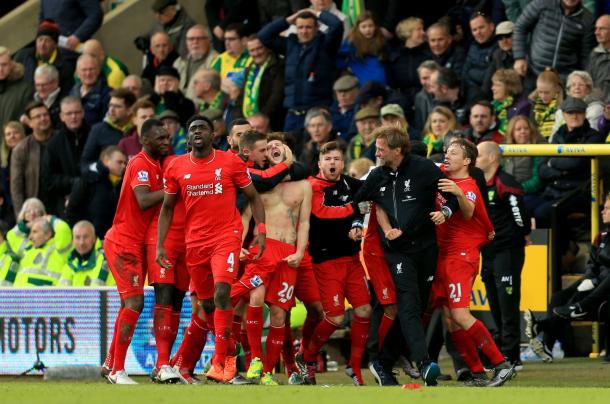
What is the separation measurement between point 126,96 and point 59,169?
4.79 ft

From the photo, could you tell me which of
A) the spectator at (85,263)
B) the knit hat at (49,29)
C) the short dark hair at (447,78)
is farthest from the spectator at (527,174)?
the knit hat at (49,29)

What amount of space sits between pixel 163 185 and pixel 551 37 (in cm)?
682

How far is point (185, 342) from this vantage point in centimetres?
1488

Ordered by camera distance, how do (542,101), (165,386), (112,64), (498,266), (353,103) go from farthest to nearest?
(112,64) < (353,103) < (542,101) < (498,266) < (165,386)

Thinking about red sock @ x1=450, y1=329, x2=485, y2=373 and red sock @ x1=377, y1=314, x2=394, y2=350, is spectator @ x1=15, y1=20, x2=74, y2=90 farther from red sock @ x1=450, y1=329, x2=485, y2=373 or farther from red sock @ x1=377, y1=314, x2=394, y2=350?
red sock @ x1=450, y1=329, x2=485, y2=373

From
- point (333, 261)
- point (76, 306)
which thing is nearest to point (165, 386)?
point (333, 261)

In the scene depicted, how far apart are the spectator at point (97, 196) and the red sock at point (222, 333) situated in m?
6.42

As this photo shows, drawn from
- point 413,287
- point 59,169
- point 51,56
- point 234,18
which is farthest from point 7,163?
point 413,287

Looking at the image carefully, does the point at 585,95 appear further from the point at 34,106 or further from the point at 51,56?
the point at 51,56

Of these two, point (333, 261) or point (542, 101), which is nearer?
point (333, 261)

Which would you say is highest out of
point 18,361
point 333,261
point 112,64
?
point 112,64

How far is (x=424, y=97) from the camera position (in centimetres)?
1981

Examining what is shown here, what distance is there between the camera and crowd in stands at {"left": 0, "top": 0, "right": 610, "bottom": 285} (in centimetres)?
1856

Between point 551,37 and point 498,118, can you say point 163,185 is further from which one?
point 551,37
